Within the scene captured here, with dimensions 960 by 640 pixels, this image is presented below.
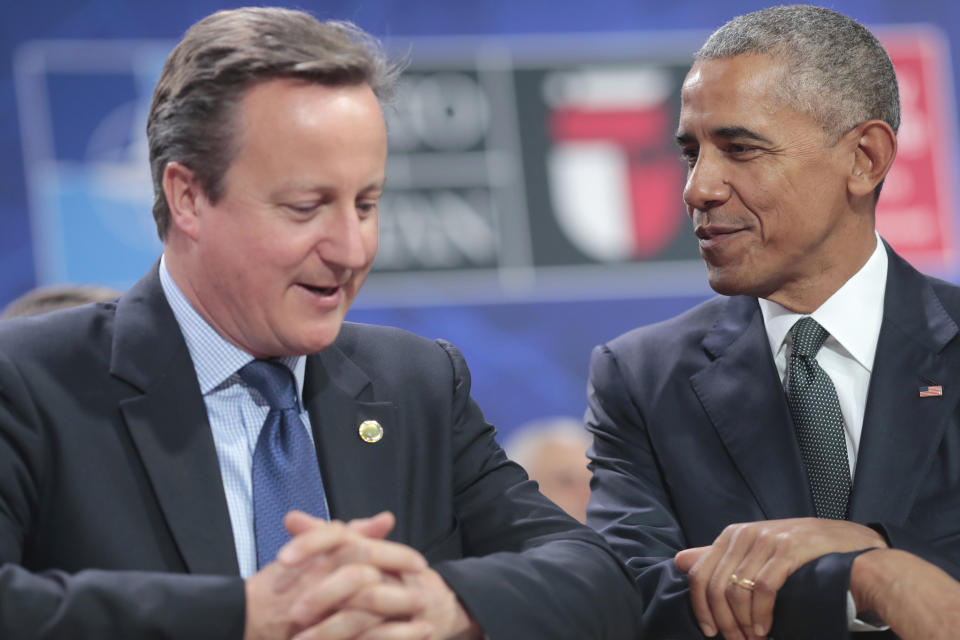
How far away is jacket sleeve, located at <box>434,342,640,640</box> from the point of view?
181 cm

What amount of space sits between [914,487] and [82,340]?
A: 142 cm

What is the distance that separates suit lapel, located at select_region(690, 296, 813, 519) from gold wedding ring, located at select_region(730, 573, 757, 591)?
26 cm

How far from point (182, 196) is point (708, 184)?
104cm

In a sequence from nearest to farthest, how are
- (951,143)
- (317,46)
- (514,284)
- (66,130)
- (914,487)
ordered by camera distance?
(317,46), (914,487), (66,130), (514,284), (951,143)

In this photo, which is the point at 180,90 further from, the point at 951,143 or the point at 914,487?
the point at 951,143

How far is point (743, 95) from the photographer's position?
97.0 inches

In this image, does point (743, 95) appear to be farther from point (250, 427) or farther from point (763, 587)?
point (250, 427)

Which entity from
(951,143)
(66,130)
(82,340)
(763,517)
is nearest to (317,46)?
(82,340)

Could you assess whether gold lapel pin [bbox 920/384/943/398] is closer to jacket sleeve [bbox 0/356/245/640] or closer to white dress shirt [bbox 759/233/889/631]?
white dress shirt [bbox 759/233/889/631]

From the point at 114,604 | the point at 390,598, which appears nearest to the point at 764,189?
the point at 390,598

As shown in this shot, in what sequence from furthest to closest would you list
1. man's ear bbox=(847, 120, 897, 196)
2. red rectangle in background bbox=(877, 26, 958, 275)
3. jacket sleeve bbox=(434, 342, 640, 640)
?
red rectangle in background bbox=(877, 26, 958, 275) < man's ear bbox=(847, 120, 897, 196) < jacket sleeve bbox=(434, 342, 640, 640)

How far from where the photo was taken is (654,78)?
17.0 ft

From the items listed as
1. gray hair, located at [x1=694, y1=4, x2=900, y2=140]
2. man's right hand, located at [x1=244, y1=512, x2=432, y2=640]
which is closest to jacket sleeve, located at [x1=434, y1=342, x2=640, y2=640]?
man's right hand, located at [x1=244, y1=512, x2=432, y2=640]

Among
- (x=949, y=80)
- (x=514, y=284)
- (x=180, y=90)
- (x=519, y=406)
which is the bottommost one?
(x=519, y=406)
